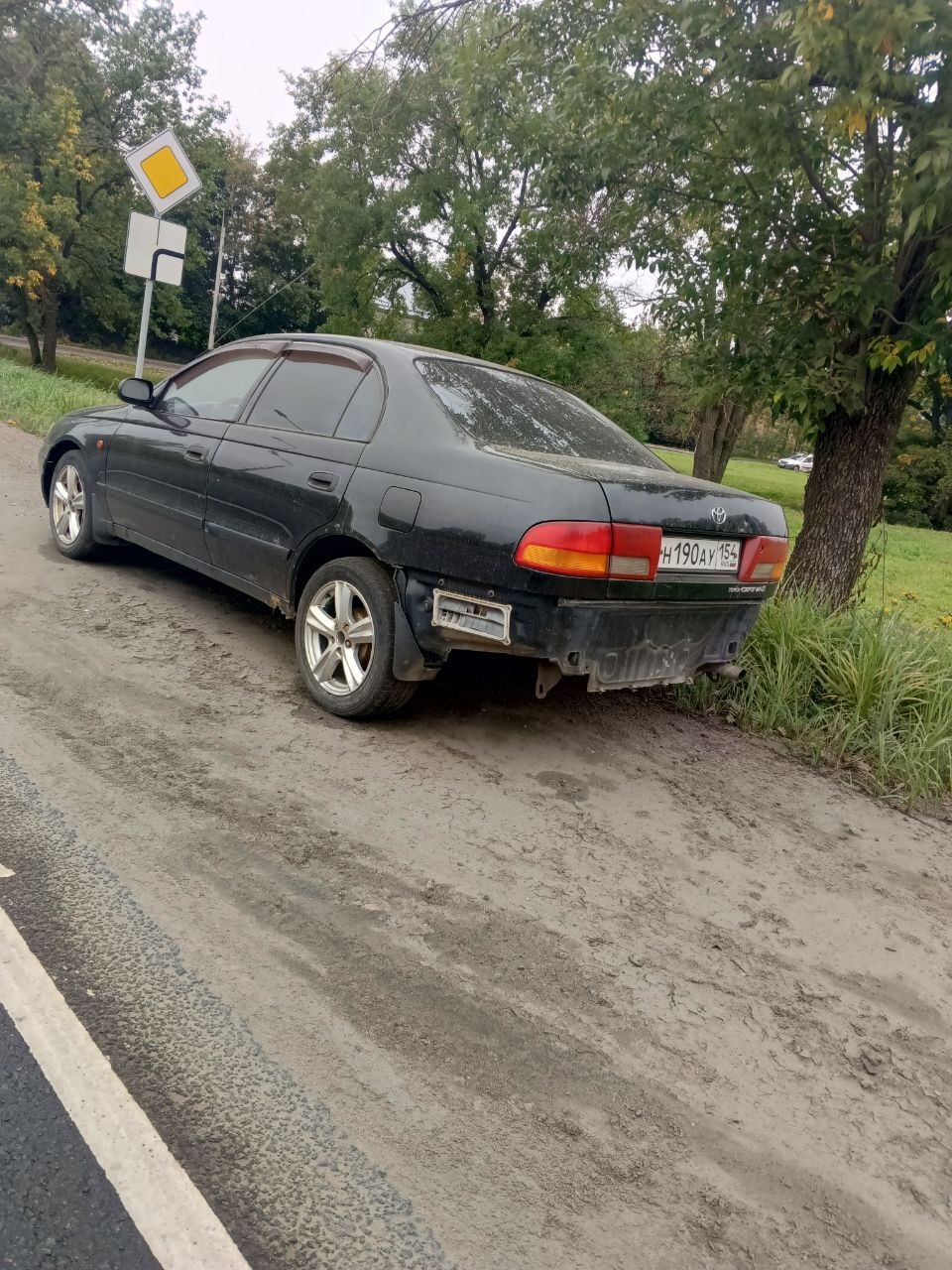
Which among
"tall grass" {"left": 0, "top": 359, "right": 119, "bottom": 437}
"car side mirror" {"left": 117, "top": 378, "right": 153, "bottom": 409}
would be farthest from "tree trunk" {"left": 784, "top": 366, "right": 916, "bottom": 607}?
"tall grass" {"left": 0, "top": 359, "right": 119, "bottom": 437}

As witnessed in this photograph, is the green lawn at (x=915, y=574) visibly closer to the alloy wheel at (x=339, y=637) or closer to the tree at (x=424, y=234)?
the alloy wheel at (x=339, y=637)

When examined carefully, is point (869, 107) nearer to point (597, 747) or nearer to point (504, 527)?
point (504, 527)

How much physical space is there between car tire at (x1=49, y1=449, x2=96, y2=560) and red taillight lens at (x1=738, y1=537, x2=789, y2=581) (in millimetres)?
4010

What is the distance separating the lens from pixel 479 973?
2531 millimetres

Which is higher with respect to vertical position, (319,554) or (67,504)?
(319,554)

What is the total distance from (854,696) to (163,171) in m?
7.85

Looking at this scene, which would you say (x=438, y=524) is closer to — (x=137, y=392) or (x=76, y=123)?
(x=137, y=392)

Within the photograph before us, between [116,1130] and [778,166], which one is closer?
[116,1130]

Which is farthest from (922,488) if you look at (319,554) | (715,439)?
(319,554)

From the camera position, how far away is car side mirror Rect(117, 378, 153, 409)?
18.3ft

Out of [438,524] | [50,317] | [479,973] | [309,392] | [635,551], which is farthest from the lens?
[50,317]

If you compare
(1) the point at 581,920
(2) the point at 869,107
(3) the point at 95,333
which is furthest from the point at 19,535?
(3) the point at 95,333

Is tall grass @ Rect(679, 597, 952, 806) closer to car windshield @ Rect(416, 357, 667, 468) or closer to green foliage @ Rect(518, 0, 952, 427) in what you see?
car windshield @ Rect(416, 357, 667, 468)

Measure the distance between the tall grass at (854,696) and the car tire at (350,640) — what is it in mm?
1950
